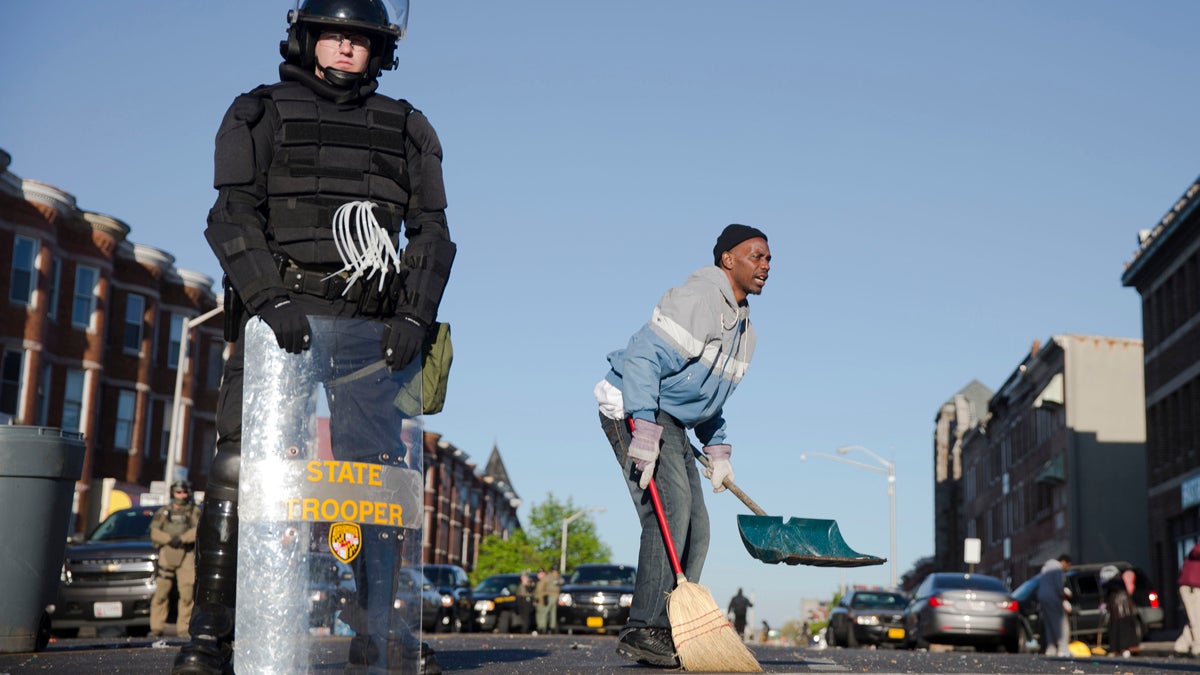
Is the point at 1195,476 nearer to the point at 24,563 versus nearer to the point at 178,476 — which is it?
the point at 178,476

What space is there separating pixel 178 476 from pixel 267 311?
118 ft

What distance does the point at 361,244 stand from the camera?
18.3 feet

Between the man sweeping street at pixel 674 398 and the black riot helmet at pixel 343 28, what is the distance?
6.63ft

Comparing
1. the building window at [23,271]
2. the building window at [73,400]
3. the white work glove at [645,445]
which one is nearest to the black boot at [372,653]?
A: the white work glove at [645,445]

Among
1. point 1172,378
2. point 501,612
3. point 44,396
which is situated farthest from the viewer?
point 1172,378

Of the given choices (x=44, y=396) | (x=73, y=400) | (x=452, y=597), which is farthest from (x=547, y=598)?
(x=73, y=400)

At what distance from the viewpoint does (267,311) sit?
519 cm

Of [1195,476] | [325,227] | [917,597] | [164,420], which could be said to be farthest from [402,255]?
[164,420]

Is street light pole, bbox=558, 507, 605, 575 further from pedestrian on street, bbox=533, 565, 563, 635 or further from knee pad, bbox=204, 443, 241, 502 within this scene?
knee pad, bbox=204, 443, 241, 502

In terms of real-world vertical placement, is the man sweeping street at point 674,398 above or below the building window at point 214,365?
below

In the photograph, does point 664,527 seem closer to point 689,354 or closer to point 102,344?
point 689,354

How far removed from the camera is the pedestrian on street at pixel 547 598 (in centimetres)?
3073

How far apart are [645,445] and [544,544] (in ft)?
267

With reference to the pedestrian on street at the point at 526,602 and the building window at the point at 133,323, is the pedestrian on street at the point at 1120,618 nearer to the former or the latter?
the pedestrian on street at the point at 526,602
